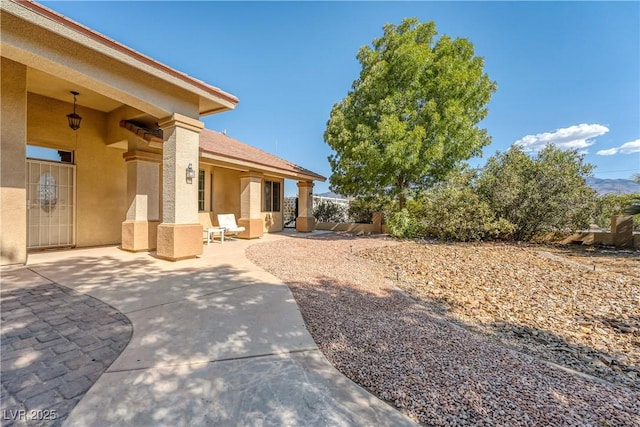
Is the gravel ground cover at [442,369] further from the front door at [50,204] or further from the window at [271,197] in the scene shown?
the window at [271,197]

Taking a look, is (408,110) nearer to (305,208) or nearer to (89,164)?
(305,208)

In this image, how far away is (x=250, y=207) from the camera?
39.8 ft

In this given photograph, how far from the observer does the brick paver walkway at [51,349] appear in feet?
6.78

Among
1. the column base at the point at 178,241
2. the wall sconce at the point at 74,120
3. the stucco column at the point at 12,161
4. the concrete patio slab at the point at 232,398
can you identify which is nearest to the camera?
the concrete patio slab at the point at 232,398

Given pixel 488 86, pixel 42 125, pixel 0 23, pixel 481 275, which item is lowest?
pixel 481 275

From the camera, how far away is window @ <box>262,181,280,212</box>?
1488 cm

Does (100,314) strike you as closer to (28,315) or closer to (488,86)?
(28,315)

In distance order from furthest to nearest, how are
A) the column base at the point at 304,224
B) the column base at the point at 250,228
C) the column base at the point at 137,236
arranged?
1. the column base at the point at 304,224
2. the column base at the point at 250,228
3. the column base at the point at 137,236

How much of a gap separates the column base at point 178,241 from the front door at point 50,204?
3.77 metres

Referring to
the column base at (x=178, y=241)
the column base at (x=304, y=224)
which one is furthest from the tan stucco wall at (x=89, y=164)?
the column base at (x=304, y=224)

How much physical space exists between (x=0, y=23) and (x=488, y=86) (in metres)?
16.2

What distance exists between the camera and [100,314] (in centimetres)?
362

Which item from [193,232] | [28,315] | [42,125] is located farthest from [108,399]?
[42,125]

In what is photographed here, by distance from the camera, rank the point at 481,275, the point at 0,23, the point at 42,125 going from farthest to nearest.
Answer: the point at 42,125
the point at 481,275
the point at 0,23
